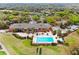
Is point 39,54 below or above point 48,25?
below

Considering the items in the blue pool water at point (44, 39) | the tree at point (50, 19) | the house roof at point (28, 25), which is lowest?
the blue pool water at point (44, 39)

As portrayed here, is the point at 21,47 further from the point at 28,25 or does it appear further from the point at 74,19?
the point at 74,19

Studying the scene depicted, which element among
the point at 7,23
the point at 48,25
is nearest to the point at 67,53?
the point at 48,25

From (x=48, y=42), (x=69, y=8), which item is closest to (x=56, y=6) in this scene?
(x=69, y=8)

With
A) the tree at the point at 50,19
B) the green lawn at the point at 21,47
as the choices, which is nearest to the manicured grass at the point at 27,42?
the green lawn at the point at 21,47

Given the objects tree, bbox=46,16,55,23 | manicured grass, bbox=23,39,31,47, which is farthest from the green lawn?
tree, bbox=46,16,55,23

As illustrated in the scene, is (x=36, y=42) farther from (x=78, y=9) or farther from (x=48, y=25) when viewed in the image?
(x=78, y=9)

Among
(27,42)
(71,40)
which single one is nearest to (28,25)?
(27,42)

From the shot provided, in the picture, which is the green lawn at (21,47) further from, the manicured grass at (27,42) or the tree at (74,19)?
the tree at (74,19)

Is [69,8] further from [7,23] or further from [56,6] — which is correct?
[7,23]

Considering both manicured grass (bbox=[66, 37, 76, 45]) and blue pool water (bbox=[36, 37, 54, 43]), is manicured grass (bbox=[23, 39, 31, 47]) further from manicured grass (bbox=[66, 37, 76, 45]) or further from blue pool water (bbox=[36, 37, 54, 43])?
manicured grass (bbox=[66, 37, 76, 45])
